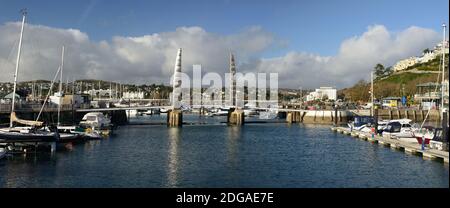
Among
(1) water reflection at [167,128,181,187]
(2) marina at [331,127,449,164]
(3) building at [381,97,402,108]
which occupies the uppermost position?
(3) building at [381,97,402,108]

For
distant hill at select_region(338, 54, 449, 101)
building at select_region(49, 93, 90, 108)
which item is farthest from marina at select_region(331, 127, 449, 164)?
distant hill at select_region(338, 54, 449, 101)

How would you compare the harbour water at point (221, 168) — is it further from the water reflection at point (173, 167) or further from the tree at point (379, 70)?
the tree at point (379, 70)

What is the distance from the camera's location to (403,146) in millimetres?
37812

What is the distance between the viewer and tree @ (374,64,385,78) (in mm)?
177738

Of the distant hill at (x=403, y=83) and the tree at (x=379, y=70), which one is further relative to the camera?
the tree at (x=379, y=70)

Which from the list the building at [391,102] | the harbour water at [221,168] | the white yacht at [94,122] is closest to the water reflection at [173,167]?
the harbour water at [221,168]

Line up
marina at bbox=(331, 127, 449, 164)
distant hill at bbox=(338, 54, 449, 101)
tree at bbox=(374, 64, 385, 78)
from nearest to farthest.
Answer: marina at bbox=(331, 127, 449, 164) → distant hill at bbox=(338, 54, 449, 101) → tree at bbox=(374, 64, 385, 78)

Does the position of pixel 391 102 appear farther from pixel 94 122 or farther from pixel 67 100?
pixel 94 122

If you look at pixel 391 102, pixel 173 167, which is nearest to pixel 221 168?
pixel 173 167

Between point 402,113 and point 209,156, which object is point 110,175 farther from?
point 402,113

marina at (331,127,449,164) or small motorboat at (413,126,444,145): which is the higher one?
small motorboat at (413,126,444,145)

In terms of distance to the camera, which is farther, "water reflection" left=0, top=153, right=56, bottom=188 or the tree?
the tree

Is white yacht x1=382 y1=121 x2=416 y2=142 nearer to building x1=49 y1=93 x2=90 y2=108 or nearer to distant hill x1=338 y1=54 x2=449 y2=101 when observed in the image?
building x1=49 y1=93 x2=90 y2=108

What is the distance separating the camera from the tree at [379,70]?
17774 cm
